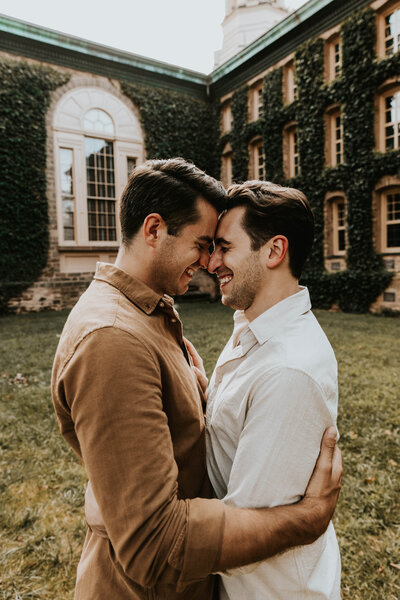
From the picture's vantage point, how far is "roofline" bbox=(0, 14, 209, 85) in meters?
14.6

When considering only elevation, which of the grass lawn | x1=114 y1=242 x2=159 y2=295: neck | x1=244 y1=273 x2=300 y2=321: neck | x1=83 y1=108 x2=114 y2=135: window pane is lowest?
the grass lawn

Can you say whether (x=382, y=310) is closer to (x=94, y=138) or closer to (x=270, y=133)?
(x=270, y=133)

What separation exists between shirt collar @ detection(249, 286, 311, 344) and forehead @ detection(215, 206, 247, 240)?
0.37 m

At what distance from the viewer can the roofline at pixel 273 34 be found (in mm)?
14234

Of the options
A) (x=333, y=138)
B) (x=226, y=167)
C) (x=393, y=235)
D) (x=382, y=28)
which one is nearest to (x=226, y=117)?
(x=226, y=167)

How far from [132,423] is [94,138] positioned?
17723 mm

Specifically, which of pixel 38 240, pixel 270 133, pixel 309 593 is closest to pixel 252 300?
pixel 309 593

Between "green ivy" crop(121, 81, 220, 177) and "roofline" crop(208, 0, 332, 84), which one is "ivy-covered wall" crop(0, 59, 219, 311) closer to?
"green ivy" crop(121, 81, 220, 177)

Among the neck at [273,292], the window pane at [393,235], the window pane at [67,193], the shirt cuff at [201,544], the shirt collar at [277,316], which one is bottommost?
the shirt cuff at [201,544]

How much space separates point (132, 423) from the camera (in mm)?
1028

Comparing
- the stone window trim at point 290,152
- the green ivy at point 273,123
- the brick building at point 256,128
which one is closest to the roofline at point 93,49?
the brick building at point 256,128

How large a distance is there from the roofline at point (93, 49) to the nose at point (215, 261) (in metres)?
17.6

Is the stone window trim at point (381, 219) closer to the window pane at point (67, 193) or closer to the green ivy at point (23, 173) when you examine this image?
the window pane at point (67, 193)

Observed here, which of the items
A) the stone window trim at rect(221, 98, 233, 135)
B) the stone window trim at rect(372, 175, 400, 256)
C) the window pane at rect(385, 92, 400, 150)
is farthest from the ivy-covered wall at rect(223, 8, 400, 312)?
the stone window trim at rect(221, 98, 233, 135)
